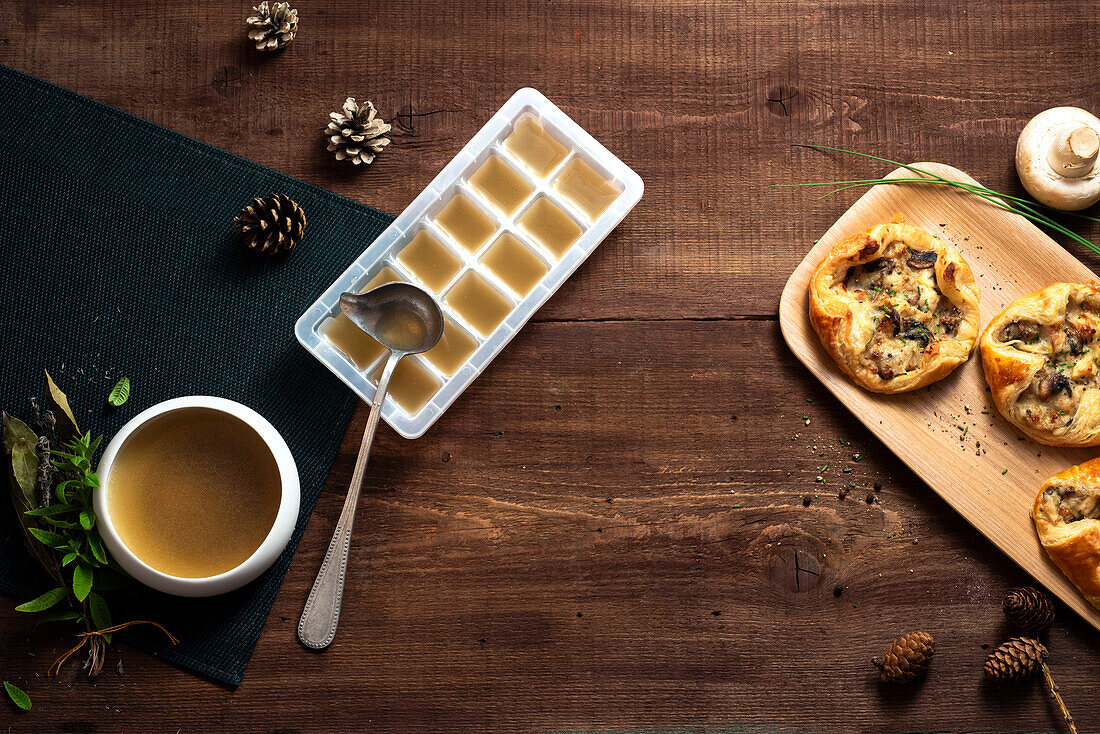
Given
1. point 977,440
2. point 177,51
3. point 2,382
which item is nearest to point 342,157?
point 177,51

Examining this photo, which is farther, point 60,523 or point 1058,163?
point 1058,163

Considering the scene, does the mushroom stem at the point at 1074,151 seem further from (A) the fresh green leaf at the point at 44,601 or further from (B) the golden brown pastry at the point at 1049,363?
(A) the fresh green leaf at the point at 44,601

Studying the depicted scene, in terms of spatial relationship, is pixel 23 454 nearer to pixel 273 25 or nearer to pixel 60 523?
pixel 60 523

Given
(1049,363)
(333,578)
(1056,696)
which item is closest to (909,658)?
(1056,696)

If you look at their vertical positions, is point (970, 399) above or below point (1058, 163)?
below

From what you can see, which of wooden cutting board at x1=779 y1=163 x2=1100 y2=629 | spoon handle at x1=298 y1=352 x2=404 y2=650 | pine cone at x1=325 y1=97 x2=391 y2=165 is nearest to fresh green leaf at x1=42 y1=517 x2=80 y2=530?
spoon handle at x1=298 y1=352 x2=404 y2=650
